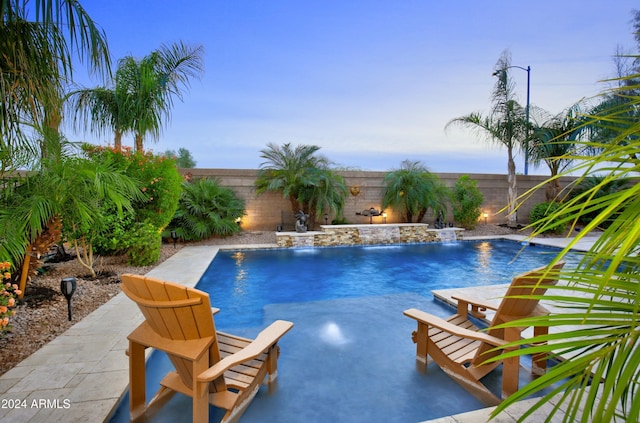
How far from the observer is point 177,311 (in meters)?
2.05

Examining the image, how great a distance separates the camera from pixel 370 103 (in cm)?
1555

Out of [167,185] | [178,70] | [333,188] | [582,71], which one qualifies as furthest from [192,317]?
[582,71]

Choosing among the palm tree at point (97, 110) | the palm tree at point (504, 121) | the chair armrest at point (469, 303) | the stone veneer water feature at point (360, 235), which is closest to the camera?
the chair armrest at point (469, 303)

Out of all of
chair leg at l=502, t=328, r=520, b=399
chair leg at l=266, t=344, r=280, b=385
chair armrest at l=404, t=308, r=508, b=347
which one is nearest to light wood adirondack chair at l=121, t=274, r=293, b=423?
chair leg at l=266, t=344, r=280, b=385

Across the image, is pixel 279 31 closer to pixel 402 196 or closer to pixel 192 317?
pixel 402 196

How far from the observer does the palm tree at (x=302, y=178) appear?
11.6 meters

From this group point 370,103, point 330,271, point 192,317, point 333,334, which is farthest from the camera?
point 370,103

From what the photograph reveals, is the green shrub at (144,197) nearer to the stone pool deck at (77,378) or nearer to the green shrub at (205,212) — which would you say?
the green shrub at (205,212)

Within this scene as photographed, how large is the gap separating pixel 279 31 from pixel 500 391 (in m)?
13.8

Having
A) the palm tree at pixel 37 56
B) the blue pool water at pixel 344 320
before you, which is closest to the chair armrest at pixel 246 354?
the blue pool water at pixel 344 320

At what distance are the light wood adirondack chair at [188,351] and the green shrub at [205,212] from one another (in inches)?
315

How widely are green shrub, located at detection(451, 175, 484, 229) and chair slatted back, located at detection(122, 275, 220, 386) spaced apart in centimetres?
1212

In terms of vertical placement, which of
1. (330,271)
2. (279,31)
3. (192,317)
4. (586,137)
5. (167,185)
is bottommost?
(330,271)

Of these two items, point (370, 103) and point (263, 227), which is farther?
point (370, 103)
